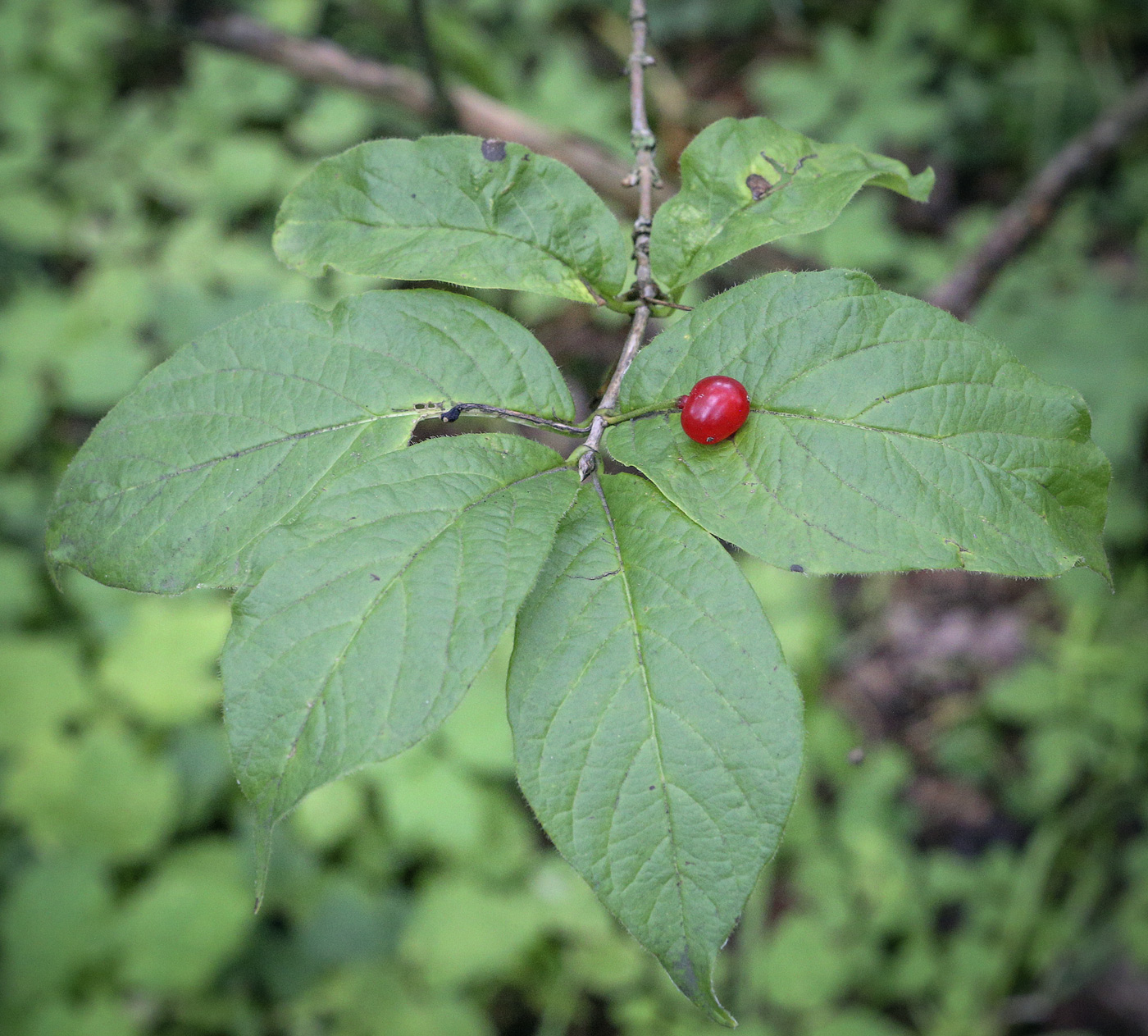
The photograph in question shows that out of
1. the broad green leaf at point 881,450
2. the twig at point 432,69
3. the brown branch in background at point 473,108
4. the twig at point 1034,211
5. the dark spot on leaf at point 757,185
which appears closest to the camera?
the broad green leaf at point 881,450

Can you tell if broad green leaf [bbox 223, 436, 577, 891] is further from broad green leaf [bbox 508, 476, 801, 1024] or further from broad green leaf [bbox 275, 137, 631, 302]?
broad green leaf [bbox 275, 137, 631, 302]

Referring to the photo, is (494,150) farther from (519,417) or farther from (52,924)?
(52,924)

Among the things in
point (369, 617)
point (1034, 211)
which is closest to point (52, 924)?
point (369, 617)

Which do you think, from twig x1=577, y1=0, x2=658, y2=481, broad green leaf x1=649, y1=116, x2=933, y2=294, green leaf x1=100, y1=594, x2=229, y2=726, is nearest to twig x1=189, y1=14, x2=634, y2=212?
twig x1=577, y1=0, x2=658, y2=481

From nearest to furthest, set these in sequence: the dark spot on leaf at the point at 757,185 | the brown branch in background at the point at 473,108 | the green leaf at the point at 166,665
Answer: the dark spot on leaf at the point at 757,185 → the brown branch in background at the point at 473,108 → the green leaf at the point at 166,665

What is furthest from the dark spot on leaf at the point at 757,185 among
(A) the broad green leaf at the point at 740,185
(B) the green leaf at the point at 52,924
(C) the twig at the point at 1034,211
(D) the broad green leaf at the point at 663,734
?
(B) the green leaf at the point at 52,924

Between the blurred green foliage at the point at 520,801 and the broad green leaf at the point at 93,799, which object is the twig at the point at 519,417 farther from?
the broad green leaf at the point at 93,799
